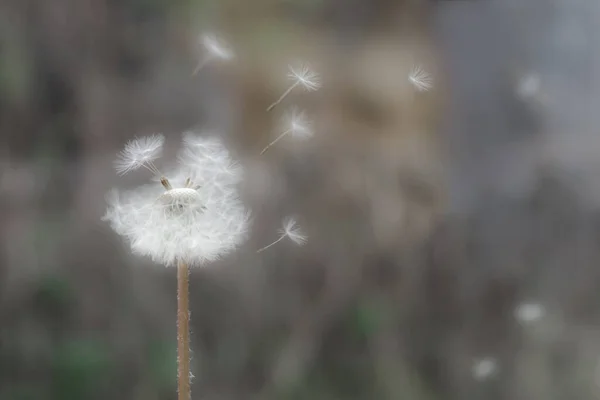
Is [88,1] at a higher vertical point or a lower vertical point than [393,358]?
higher

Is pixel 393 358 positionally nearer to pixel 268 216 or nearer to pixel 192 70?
pixel 268 216

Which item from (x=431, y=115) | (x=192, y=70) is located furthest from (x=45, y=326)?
(x=431, y=115)

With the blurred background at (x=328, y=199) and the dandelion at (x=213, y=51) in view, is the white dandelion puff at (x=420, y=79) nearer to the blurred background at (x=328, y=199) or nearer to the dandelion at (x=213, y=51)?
the blurred background at (x=328, y=199)

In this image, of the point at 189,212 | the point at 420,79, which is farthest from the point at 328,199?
the point at 189,212

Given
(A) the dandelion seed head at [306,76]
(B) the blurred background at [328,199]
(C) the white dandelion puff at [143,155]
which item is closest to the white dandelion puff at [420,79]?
(B) the blurred background at [328,199]

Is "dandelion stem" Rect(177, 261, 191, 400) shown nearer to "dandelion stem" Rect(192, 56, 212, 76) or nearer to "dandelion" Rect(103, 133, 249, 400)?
"dandelion" Rect(103, 133, 249, 400)

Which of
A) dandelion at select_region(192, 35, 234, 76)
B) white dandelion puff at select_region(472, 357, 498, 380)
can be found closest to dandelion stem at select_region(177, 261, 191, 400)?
dandelion at select_region(192, 35, 234, 76)
